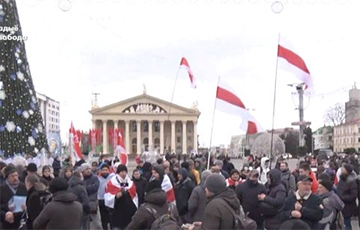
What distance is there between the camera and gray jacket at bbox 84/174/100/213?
30.1 feet

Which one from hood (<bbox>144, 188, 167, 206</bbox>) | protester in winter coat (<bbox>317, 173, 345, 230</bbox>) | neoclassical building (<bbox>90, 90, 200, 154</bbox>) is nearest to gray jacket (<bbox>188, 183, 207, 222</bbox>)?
protester in winter coat (<bbox>317, 173, 345, 230</bbox>)

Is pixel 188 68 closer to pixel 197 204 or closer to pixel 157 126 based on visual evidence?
pixel 197 204

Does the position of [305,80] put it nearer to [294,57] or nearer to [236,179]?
[294,57]

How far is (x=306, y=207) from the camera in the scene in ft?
17.5

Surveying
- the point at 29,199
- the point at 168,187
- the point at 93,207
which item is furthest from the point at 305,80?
the point at 29,199

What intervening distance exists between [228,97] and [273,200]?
4.53 meters

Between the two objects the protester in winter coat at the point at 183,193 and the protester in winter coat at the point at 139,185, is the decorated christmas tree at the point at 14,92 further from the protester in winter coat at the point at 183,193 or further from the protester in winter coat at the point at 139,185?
the protester in winter coat at the point at 183,193

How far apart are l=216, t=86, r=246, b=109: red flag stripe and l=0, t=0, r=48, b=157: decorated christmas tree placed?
16.6ft

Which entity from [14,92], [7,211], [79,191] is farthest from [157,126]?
[7,211]

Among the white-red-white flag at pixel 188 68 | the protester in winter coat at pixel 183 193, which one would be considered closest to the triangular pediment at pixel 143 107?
the white-red-white flag at pixel 188 68

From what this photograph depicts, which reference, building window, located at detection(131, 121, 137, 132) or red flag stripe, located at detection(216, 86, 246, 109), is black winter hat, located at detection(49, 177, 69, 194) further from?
building window, located at detection(131, 121, 137, 132)

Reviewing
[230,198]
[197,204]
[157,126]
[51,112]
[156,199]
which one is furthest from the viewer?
[51,112]

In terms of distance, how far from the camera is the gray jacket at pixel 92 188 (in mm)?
9172

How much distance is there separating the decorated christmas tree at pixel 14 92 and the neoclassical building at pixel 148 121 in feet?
268
